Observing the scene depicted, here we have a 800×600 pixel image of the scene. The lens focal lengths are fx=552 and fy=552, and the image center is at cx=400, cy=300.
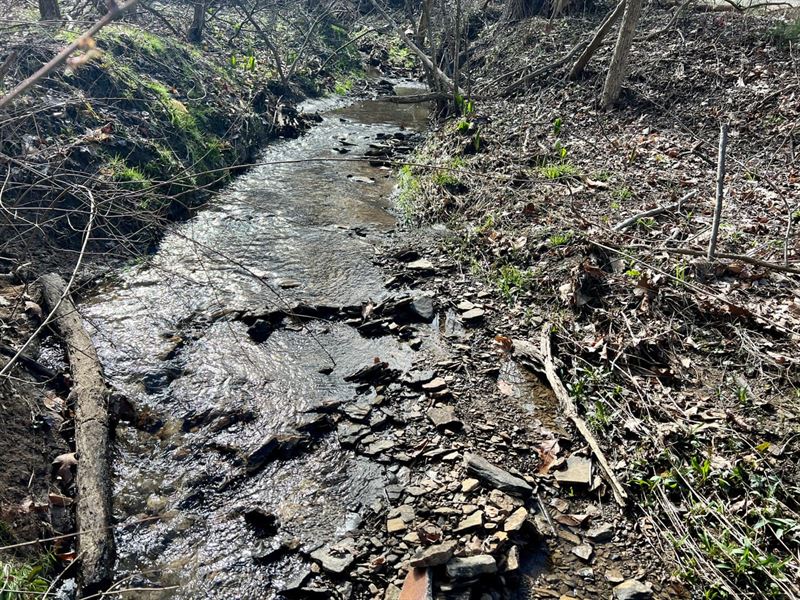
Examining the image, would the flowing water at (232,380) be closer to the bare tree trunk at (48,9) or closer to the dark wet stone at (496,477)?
the dark wet stone at (496,477)

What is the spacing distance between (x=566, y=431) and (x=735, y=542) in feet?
4.00

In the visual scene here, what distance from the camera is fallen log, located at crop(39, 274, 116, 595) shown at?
3002 mm

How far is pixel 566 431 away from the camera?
3.98 metres

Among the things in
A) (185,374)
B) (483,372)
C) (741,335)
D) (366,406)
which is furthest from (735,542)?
(185,374)

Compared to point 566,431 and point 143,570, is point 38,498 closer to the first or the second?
point 143,570

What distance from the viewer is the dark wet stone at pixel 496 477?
3488 millimetres

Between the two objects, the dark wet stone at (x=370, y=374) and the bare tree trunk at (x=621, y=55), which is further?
the bare tree trunk at (x=621, y=55)

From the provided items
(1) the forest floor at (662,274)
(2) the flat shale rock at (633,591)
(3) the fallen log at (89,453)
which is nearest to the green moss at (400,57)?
(1) the forest floor at (662,274)

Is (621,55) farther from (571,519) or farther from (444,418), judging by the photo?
(571,519)

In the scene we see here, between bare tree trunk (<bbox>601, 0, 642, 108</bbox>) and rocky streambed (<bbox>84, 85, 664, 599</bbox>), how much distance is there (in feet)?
15.1

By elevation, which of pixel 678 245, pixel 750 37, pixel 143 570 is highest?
pixel 750 37

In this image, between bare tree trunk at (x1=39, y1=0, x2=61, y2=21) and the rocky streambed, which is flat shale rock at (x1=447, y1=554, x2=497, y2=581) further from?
bare tree trunk at (x1=39, y1=0, x2=61, y2=21)

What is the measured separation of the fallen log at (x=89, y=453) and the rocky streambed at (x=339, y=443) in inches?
5.7

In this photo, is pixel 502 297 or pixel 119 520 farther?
pixel 502 297
